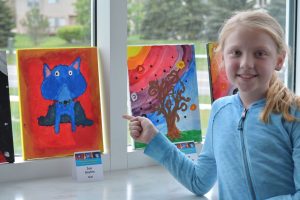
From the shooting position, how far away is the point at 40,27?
7.37 ft

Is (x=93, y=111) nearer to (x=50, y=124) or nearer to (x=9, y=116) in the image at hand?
(x=50, y=124)

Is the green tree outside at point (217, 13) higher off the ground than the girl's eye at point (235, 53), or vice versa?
the green tree outside at point (217, 13)

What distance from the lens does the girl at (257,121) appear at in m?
1.47

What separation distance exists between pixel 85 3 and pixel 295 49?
118 cm

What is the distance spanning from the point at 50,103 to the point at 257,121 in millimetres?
959

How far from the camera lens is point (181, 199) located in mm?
1902

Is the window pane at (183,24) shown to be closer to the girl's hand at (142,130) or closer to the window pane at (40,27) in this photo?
the window pane at (40,27)

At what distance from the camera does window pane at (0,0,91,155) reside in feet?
7.12

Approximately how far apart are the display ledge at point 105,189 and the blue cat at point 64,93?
0.77ft

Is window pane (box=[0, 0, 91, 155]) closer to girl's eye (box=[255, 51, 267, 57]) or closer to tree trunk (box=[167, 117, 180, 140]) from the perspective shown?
tree trunk (box=[167, 117, 180, 140])

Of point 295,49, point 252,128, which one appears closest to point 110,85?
point 252,128

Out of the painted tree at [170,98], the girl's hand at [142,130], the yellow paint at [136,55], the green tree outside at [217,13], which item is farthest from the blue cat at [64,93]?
the green tree outside at [217,13]

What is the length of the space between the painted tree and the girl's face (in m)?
0.89

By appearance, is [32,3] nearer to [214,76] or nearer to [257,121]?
[214,76]
